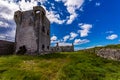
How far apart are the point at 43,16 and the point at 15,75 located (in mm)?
19168

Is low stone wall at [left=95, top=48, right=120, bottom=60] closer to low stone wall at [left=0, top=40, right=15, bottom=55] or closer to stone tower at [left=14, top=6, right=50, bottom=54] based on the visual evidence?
stone tower at [left=14, top=6, right=50, bottom=54]

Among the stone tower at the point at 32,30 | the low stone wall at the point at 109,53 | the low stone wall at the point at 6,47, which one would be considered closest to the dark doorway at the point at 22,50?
the stone tower at the point at 32,30

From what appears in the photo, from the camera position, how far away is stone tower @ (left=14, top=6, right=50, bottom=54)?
1268 inches

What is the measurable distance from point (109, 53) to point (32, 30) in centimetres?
1659

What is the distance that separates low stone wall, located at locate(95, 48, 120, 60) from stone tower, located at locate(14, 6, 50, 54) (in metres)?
12.5

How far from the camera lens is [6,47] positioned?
3478 cm

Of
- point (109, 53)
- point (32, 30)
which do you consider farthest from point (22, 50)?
point (109, 53)

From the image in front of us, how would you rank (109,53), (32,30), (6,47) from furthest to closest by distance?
(6,47), (32,30), (109,53)

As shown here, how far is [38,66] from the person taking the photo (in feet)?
72.4

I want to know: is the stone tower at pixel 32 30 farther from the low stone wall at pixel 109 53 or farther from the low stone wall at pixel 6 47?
the low stone wall at pixel 109 53

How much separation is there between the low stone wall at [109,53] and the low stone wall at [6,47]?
19.9 meters

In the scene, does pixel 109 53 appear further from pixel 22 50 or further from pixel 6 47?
pixel 6 47


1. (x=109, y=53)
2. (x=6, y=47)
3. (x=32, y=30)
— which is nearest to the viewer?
(x=109, y=53)

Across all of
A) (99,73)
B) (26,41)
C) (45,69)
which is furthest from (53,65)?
(26,41)
